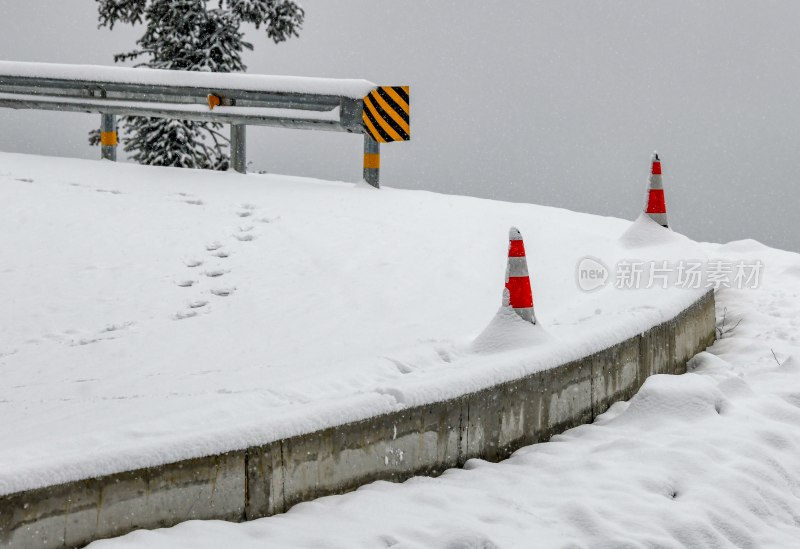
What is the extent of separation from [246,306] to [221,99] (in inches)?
216

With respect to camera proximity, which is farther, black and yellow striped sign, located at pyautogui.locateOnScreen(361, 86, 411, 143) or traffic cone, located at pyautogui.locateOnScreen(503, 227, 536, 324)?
black and yellow striped sign, located at pyautogui.locateOnScreen(361, 86, 411, 143)

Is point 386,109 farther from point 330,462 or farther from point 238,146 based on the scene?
point 330,462

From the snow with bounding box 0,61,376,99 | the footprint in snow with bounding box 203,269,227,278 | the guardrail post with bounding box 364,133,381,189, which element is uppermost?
the snow with bounding box 0,61,376,99

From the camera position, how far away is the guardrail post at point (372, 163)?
12.4m

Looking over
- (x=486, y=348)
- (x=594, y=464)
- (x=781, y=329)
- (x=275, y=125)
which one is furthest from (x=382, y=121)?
(x=594, y=464)

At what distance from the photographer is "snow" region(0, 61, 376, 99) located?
39.7 feet

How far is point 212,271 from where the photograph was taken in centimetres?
864

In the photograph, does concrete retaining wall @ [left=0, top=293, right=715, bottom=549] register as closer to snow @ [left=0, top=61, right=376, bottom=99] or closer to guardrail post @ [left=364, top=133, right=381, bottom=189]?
guardrail post @ [left=364, top=133, right=381, bottom=189]

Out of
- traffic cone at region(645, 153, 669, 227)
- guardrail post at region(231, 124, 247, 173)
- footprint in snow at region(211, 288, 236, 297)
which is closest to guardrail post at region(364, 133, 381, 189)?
guardrail post at region(231, 124, 247, 173)

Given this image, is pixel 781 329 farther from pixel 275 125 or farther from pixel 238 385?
pixel 275 125

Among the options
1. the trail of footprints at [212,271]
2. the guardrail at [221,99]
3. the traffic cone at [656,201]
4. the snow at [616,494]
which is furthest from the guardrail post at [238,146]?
the snow at [616,494]

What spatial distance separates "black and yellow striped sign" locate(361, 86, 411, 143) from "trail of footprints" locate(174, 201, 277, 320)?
2.33 meters

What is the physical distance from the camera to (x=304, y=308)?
25.6ft

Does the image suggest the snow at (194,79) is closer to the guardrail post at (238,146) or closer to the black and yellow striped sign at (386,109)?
the black and yellow striped sign at (386,109)
